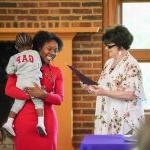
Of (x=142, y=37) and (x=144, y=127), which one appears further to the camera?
(x=142, y=37)

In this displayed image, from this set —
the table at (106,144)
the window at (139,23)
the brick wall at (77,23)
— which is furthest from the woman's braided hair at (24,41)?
the window at (139,23)

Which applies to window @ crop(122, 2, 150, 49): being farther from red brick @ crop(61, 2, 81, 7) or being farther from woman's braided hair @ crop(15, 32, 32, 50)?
woman's braided hair @ crop(15, 32, 32, 50)

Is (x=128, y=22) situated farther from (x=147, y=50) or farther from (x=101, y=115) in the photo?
(x=101, y=115)

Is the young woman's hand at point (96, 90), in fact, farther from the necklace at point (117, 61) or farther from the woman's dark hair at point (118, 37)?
the woman's dark hair at point (118, 37)

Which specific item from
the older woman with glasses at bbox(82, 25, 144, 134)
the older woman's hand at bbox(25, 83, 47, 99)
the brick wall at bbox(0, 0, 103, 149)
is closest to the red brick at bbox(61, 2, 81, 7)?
the brick wall at bbox(0, 0, 103, 149)

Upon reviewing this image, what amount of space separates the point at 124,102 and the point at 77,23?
163 cm

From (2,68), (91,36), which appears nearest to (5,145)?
(2,68)

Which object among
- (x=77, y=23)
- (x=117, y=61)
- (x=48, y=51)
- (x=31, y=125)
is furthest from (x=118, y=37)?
(x=77, y=23)

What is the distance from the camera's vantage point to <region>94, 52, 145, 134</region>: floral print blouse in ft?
8.54

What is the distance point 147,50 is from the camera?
4.09 metres

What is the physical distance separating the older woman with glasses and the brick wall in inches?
49.7

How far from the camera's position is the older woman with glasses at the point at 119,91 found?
258 centimetres

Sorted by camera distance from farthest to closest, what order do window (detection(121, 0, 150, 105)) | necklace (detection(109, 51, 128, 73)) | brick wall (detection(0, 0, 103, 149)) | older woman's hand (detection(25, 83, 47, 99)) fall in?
window (detection(121, 0, 150, 105))
brick wall (detection(0, 0, 103, 149))
necklace (detection(109, 51, 128, 73))
older woman's hand (detection(25, 83, 47, 99))

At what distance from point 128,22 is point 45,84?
1878 millimetres
